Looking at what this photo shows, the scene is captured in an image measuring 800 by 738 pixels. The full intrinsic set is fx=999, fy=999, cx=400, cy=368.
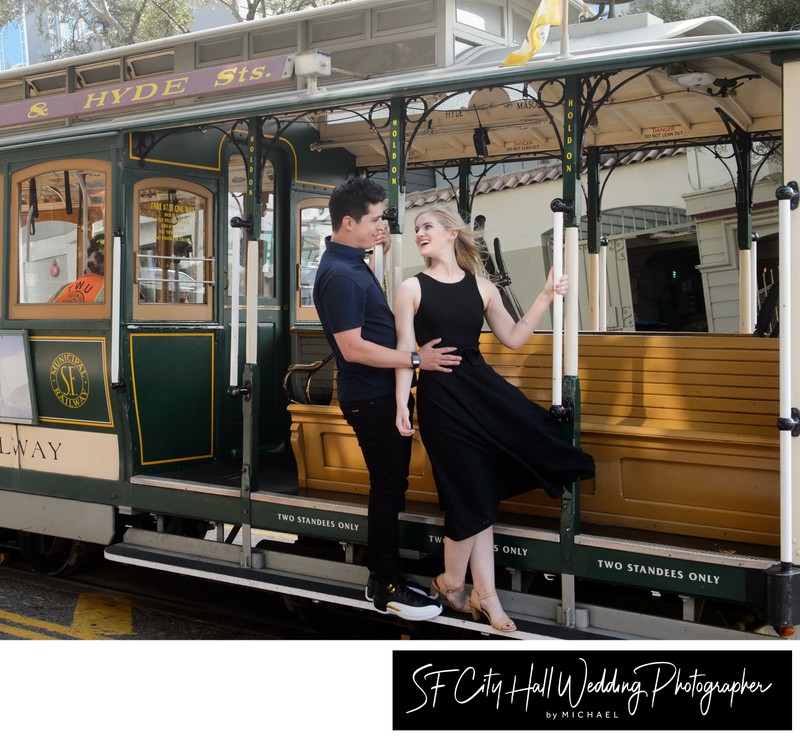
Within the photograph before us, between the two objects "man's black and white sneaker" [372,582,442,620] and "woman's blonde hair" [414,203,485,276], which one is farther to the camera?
"man's black and white sneaker" [372,582,442,620]

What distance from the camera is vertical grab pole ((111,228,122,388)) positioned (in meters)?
5.97

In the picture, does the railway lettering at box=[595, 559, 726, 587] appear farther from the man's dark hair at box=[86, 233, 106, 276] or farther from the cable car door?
the man's dark hair at box=[86, 233, 106, 276]

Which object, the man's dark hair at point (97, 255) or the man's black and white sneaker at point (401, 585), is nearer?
the man's black and white sneaker at point (401, 585)

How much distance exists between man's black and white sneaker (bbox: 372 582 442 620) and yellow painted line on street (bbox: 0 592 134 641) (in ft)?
7.07

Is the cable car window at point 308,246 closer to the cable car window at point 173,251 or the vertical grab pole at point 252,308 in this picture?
the cable car window at point 173,251

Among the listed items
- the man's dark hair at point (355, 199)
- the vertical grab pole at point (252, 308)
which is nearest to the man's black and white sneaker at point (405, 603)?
the vertical grab pole at point (252, 308)

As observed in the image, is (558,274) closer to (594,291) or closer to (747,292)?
(747,292)

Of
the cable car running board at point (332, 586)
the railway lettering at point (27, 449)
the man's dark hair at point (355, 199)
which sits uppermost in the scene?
the man's dark hair at point (355, 199)

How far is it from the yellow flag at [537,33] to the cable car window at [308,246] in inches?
115

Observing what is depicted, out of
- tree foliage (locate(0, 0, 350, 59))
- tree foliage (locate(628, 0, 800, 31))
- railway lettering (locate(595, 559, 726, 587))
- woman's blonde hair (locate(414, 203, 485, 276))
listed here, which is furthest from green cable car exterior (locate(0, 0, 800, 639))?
tree foliage (locate(0, 0, 350, 59))

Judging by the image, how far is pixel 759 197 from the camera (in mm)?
14664

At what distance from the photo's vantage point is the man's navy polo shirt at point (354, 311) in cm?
443

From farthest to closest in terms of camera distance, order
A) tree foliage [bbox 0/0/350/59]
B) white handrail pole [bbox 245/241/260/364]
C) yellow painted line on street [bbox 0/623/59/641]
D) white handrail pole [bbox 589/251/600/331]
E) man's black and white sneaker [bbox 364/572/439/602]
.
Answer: tree foliage [bbox 0/0/350/59] < white handrail pole [bbox 589/251/600/331] < yellow painted line on street [bbox 0/623/59/641] < white handrail pole [bbox 245/241/260/364] < man's black and white sneaker [bbox 364/572/439/602]

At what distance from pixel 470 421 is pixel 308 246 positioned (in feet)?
10.7
